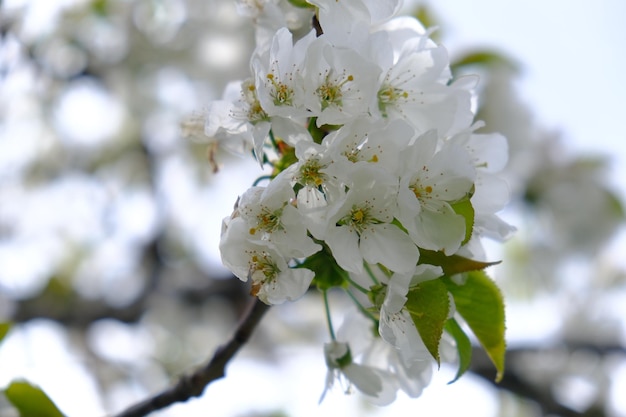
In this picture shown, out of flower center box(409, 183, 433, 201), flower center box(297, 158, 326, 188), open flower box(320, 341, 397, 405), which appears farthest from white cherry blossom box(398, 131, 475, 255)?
open flower box(320, 341, 397, 405)

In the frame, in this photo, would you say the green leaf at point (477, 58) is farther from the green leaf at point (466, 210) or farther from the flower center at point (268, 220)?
the flower center at point (268, 220)

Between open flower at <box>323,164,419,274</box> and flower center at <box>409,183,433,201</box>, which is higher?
flower center at <box>409,183,433,201</box>

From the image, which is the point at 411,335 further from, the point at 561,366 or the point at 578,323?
the point at 578,323

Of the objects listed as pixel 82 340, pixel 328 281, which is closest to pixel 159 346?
pixel 82 340

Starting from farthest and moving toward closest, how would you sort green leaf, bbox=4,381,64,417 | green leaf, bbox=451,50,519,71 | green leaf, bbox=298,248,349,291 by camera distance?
green leaf, bbox=451,50,519,71 → green leaf, bbox=4,381,64,417 → green leaf, bbox=298,248,349,291

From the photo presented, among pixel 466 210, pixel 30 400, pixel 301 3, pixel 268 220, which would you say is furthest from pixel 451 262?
pixel 30 400

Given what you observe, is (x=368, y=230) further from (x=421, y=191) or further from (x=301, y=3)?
(x=301, y=3)

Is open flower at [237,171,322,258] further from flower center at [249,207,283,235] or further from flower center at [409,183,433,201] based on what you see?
flower center at [409,183,433,201]
